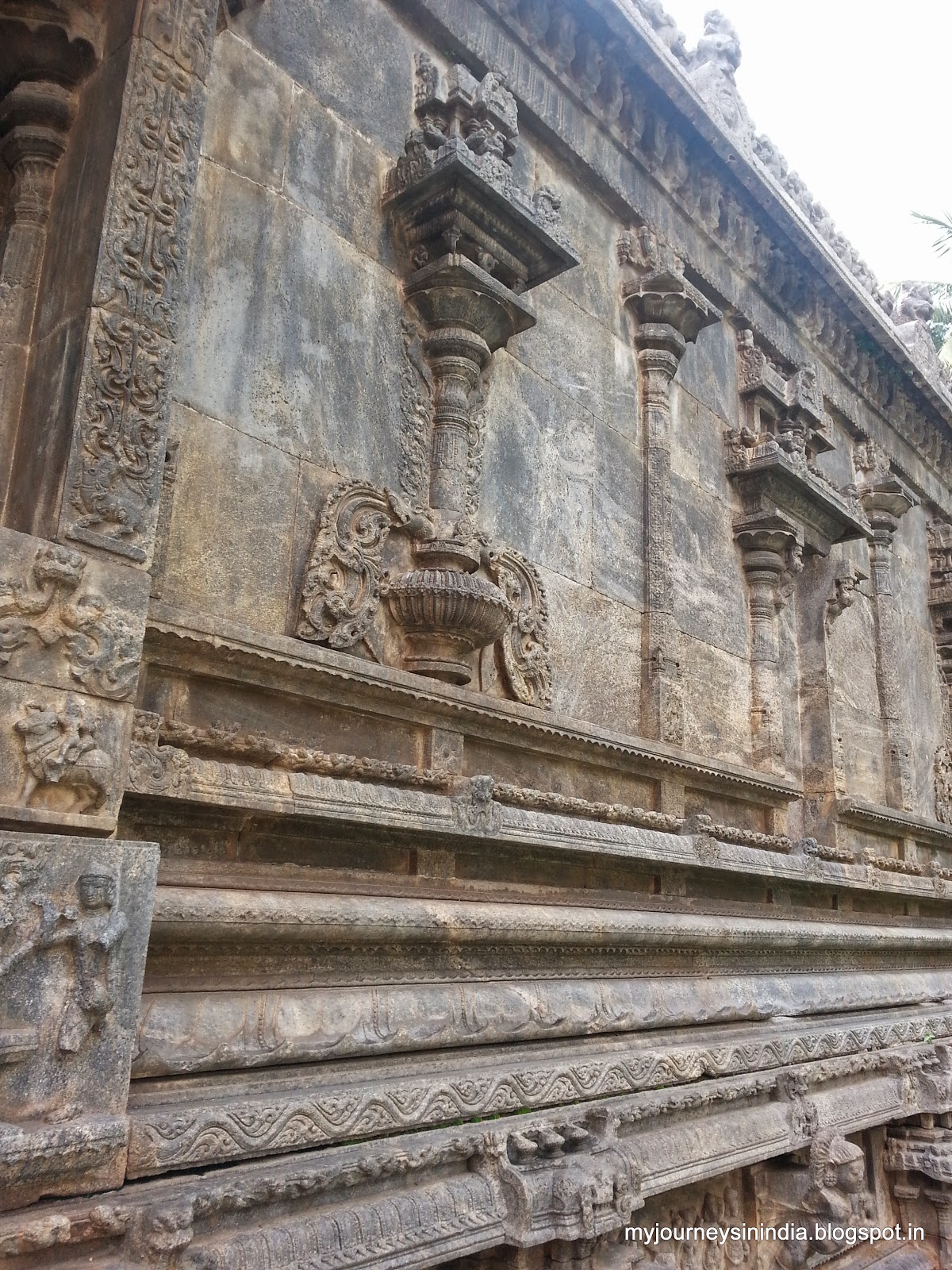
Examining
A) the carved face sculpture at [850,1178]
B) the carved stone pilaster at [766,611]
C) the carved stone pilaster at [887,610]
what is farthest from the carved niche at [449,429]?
the carved stone pilaster at [887,610]

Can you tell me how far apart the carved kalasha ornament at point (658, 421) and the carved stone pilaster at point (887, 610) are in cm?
332

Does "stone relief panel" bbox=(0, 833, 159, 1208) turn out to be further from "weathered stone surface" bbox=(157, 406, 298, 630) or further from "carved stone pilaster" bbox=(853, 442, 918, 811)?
"carved stone pilaster" bbox=(853, 442, 918, 811)

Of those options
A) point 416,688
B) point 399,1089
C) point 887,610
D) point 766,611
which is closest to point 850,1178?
point 399,1089

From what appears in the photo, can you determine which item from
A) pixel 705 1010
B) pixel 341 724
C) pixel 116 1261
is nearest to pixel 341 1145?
pixel 116 1261

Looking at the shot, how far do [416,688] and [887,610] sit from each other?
6610 millimetres

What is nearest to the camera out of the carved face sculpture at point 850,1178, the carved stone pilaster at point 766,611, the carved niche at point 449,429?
the carved niche at point 449,429

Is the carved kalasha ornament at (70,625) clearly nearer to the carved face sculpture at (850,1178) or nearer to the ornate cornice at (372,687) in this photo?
the ornate cornice at (372,687)

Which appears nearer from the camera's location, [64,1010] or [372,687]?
[64,1010]

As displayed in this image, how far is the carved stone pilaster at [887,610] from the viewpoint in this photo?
353 inches

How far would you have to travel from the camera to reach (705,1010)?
4.75 m

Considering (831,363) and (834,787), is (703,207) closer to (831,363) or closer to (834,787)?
(831,363)

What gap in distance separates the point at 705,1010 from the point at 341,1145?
7.46 ft

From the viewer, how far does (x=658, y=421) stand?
6449mm

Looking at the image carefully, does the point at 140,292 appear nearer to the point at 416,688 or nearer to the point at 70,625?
the point at 70,625
